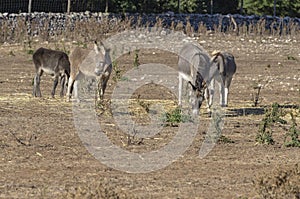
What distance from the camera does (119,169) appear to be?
38.9ft

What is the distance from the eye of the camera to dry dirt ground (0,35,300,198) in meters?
10.5

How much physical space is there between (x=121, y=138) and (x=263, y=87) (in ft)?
31.7

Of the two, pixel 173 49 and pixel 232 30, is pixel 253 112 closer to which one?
pixel 173 49

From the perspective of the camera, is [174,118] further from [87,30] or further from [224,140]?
[87,30]

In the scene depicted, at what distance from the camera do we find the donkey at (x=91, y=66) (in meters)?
19.2

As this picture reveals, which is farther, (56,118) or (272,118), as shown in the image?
(56,118)

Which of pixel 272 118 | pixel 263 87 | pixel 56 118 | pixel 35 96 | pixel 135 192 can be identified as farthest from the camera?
pixel 263 87

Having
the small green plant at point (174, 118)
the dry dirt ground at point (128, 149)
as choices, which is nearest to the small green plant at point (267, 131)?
the dry dirt ground at point (128, 149)

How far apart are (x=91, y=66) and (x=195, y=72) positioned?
103 inches

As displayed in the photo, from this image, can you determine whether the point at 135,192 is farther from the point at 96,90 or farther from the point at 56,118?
the point at 96,90

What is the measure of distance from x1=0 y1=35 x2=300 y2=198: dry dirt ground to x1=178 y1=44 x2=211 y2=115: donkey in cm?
48

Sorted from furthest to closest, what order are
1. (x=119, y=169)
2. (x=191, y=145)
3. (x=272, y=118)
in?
(x=272, y=118) < (x=191, y=145) < (x=119, y=169)

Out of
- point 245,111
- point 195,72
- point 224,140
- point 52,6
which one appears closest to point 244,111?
point 245,111

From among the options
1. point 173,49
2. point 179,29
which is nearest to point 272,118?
point 173,49
